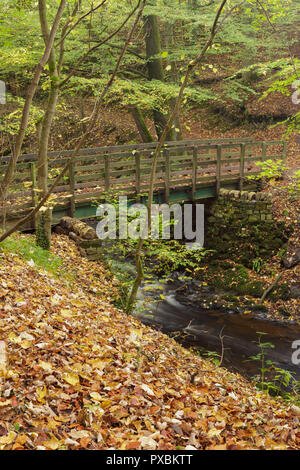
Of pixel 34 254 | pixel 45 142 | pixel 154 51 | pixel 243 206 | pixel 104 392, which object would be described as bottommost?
pixel 104 392

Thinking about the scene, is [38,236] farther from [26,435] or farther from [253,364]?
[26,435]

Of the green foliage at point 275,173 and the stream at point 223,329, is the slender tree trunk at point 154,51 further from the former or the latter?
the stream at point 223,329

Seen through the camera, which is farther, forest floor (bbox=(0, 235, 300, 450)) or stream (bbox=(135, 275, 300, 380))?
stream (bbox=(135, 275, 300, 380))

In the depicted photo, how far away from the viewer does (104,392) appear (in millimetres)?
3766

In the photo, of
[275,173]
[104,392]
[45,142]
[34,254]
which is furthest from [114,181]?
[104,392]

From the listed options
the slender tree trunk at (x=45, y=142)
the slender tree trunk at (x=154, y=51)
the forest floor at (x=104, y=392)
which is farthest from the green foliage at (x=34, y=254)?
the slender tree trunk at (x=154, y=51)

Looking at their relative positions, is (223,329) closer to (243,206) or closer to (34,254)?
(243,206)

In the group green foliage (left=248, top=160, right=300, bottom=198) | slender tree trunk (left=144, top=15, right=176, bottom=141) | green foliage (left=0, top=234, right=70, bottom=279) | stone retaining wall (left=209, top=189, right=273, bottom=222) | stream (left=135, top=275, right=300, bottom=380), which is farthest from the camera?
slender tree trunk (left=144, top=15, right=176, bottom=141)

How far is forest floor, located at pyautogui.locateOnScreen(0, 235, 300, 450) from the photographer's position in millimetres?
3176

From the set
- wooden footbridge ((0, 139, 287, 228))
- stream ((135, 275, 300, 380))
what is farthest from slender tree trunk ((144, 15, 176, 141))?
stream ((135, 275, 300, 380))

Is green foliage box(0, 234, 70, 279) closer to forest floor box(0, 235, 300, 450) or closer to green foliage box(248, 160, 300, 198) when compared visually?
forest floor box(0, 235, 300, 450)

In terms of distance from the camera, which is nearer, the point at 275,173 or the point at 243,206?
the point at 275,173

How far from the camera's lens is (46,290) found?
6.21 meters
